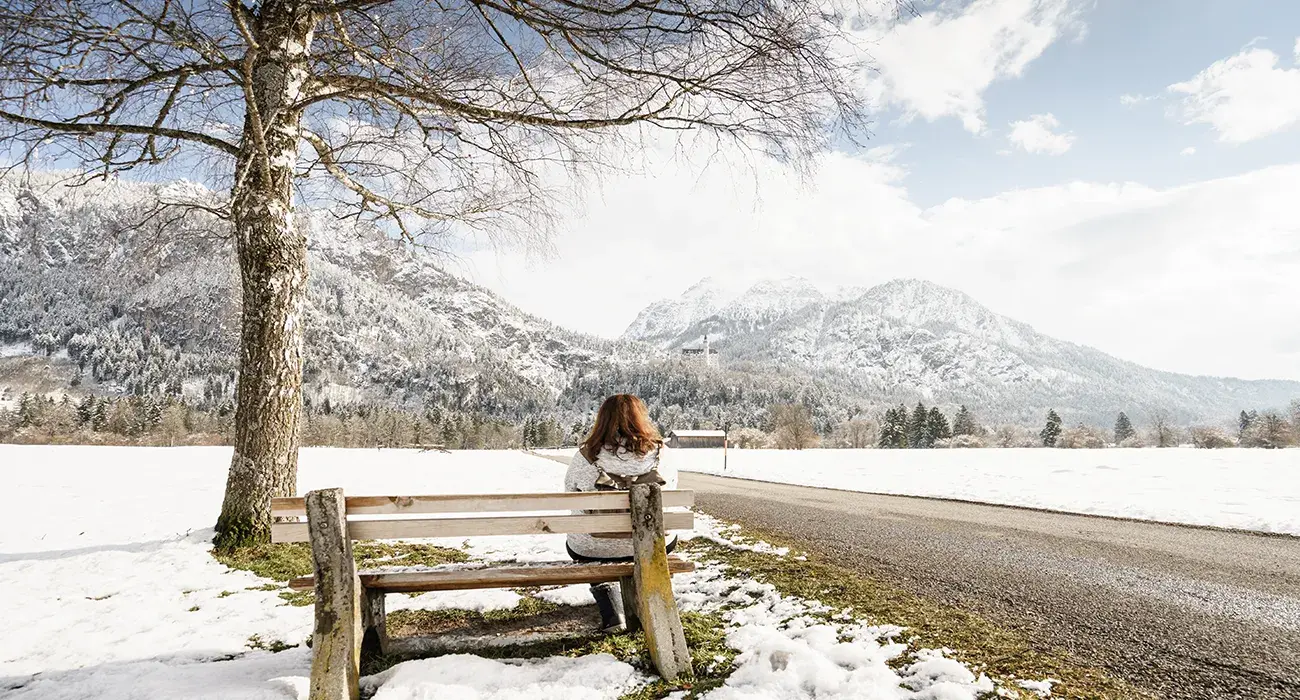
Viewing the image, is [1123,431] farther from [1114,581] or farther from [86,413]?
[86,413]

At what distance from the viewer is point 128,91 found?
6109mm

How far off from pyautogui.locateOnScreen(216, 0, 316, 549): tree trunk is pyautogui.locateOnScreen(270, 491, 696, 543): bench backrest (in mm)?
3404

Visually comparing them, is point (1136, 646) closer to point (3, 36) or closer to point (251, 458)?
point (251, 458)

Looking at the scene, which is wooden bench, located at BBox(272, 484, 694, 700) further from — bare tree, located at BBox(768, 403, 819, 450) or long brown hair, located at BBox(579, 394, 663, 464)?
bare tree, located at BBox(768, 403, 819, 450)

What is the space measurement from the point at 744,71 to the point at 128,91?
614cm

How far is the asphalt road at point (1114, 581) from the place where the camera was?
3434 millimetres

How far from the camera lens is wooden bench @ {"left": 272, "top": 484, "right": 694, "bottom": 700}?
3.08 m

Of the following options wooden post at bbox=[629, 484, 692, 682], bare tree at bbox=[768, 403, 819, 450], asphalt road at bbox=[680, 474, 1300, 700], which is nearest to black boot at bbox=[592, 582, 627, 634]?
wooden post at bbox=[629, 484, 692, 682]

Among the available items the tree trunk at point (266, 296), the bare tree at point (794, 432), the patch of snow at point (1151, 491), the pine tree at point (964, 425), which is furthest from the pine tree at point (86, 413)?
the pine tree at point (964, 425)

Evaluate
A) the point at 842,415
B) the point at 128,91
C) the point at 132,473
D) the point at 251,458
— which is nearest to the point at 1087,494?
the point at 251,458

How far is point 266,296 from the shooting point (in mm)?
6156

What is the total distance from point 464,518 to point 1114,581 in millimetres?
5619

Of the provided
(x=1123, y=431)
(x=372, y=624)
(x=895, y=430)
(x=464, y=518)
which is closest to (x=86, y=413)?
(x=895, y=430)

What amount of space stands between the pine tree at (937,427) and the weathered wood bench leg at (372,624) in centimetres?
9412
